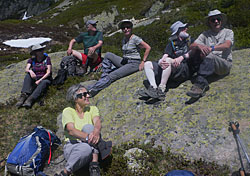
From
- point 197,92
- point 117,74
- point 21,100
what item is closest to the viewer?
point 197,92

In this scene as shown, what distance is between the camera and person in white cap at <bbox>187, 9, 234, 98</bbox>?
18.4ft

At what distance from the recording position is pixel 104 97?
7.27 m

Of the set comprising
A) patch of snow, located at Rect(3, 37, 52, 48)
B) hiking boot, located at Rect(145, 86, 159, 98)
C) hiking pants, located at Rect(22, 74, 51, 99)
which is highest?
hiking boot, located at Rect(145, 86, 159, 98)

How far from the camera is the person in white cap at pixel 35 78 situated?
27.0ft

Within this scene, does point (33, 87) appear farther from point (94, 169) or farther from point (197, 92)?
point (197, 92)

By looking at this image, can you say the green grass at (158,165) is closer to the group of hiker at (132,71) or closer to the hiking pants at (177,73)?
the group of hiker at (132,71)

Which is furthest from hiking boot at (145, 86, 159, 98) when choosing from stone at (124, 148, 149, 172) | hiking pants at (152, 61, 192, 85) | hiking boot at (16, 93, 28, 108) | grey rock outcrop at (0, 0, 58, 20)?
grey rock outcrop at (0, 0, 58, 20)

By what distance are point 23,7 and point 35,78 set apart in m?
108

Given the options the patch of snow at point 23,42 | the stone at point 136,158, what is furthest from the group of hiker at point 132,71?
the patch of snow at point 23,42

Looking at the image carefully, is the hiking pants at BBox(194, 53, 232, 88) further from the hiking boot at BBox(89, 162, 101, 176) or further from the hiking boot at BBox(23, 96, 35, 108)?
the hiking boot at BBox(23, 96, 35, 108)

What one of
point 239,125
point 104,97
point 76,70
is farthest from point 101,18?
point 239,125

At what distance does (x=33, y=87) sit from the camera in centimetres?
855

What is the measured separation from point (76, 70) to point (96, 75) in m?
0.88

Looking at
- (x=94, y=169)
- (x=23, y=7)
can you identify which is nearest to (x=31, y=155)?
(x=94, y=169)
